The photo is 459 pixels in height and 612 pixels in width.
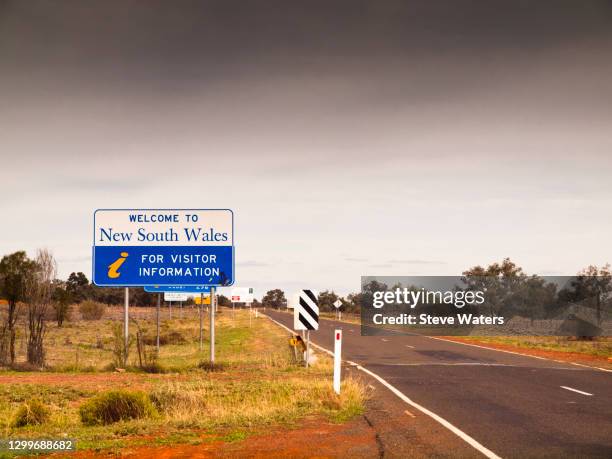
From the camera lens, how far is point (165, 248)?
67.4 ft

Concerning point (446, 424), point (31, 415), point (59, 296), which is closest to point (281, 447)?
point (446, 424)

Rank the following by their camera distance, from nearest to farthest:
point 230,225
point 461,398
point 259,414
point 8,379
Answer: point 259,414, point 461,398, point 8,379, point 230,225

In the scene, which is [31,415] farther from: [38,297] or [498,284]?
[498,284]

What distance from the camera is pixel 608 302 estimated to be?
5109 cm

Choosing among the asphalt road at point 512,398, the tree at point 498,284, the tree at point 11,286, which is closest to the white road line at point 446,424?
the asphalt road at point 512,398

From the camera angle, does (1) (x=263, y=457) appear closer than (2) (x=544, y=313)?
Yes

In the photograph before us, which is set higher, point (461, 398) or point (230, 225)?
point (230, 225)

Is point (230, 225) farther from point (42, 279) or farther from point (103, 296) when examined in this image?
point (103, 296)

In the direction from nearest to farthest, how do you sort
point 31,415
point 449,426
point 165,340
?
point 449,426, point 31,415, point 165,340

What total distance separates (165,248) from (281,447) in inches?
491

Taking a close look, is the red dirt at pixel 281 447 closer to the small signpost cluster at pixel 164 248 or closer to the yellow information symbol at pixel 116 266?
the small signpost cluster at pixel 164 248

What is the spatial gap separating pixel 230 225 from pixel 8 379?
737 cm

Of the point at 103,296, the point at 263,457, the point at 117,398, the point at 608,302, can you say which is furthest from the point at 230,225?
the point at 103,296

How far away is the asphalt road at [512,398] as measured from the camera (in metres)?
9.54
